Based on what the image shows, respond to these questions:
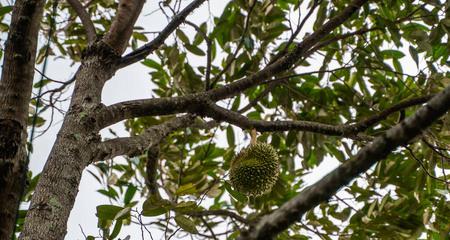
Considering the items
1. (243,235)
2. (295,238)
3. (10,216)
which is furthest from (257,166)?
(243,235)

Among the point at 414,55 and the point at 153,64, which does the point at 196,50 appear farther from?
the point at 414,55

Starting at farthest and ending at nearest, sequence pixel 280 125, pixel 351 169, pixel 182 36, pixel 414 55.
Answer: pixel 182 36 → pixel 414 55 → pixel 280 125 → pixel 351 169

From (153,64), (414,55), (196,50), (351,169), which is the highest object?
(153,64)

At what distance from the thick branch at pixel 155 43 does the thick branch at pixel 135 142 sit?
23 cm

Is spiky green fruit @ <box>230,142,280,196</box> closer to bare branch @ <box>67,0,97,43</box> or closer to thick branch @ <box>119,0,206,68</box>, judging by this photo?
thick branch @ <box>119,0,206,68</box>

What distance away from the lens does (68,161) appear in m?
1.12

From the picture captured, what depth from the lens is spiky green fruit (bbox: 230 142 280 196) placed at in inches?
63.6

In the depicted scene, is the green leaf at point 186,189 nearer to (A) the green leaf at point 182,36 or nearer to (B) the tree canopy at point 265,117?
(B) the tree canopy at point 265,117

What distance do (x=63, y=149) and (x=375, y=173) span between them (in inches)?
61.4

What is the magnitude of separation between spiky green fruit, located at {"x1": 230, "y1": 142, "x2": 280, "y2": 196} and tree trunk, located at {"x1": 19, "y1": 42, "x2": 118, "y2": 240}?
521mm

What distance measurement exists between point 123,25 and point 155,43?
0.11m

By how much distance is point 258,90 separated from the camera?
8.41ft

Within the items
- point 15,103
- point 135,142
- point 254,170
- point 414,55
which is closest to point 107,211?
point 135,142

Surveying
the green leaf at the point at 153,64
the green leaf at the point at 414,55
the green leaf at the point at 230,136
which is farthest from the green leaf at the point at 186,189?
the green leaf at the point at 153,64
